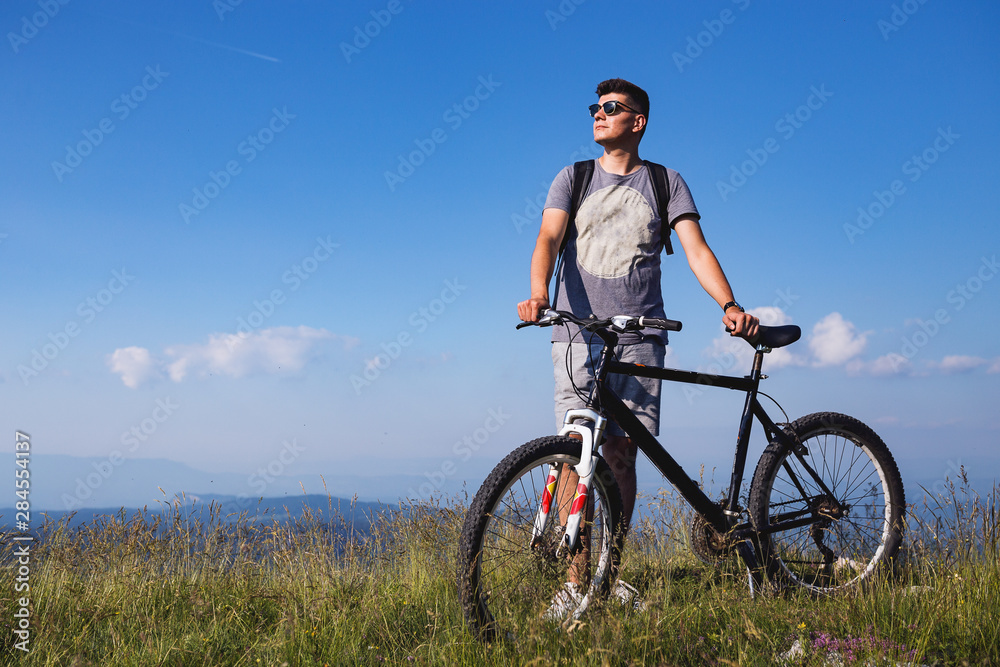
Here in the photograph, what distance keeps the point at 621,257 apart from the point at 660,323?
711mm

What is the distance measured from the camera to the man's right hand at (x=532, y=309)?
299 centimetres

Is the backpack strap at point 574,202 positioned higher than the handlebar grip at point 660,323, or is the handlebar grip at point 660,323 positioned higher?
the backpack strap at point 574,202

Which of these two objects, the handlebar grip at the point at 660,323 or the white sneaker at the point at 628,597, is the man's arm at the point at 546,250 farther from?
the white sneaker at the point at 628,597

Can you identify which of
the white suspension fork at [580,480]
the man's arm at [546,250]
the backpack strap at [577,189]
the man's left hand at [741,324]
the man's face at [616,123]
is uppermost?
the man's face at [616,123]

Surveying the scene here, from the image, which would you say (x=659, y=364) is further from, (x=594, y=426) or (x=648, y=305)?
(x=594, y=426)

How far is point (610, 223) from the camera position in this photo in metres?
3.66

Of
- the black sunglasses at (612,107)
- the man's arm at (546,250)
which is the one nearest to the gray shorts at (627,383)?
the man's arm at (546,250)

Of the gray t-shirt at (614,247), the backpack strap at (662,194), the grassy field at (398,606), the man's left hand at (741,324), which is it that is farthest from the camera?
the backpack strap at (662,194)

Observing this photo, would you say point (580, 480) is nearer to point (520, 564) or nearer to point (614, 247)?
point (520, 564)

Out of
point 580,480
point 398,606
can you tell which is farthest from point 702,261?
point 398,606

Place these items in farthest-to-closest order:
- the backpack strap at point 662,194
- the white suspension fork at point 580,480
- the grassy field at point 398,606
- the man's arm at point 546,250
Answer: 1. the backpack strap at point 662,194
2. the man's arm at point 546,250
3. the white suspension fork at point 580,480
4. the grassy field at point 398,606

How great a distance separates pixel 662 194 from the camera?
378cm

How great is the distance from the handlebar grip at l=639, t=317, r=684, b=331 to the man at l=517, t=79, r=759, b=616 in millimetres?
503

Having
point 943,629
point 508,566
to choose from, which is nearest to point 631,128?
point 508,566
